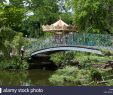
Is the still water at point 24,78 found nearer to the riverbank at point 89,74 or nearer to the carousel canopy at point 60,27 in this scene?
the riverbank at point 89,74

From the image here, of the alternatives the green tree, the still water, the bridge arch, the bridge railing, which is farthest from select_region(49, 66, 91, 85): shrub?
the green tree

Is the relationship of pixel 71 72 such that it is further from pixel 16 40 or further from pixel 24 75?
pixel 16 40

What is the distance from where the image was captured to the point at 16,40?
27000mm

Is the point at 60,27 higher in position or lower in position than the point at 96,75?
higher

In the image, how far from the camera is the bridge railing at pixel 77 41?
2122 cm

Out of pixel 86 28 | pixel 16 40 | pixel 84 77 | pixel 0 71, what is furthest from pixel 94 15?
pixel 84 77

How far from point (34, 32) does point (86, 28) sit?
11794mm

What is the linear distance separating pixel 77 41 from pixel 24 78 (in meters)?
3.60

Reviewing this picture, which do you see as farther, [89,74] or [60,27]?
[60,27]

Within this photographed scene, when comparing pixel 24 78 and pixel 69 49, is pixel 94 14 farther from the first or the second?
pixel 24 78

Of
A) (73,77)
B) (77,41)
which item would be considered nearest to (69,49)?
(77,41)

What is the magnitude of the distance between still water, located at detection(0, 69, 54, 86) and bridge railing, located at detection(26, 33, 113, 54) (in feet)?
6.09

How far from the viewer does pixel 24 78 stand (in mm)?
22938

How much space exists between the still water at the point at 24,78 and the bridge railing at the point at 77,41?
186 cm
